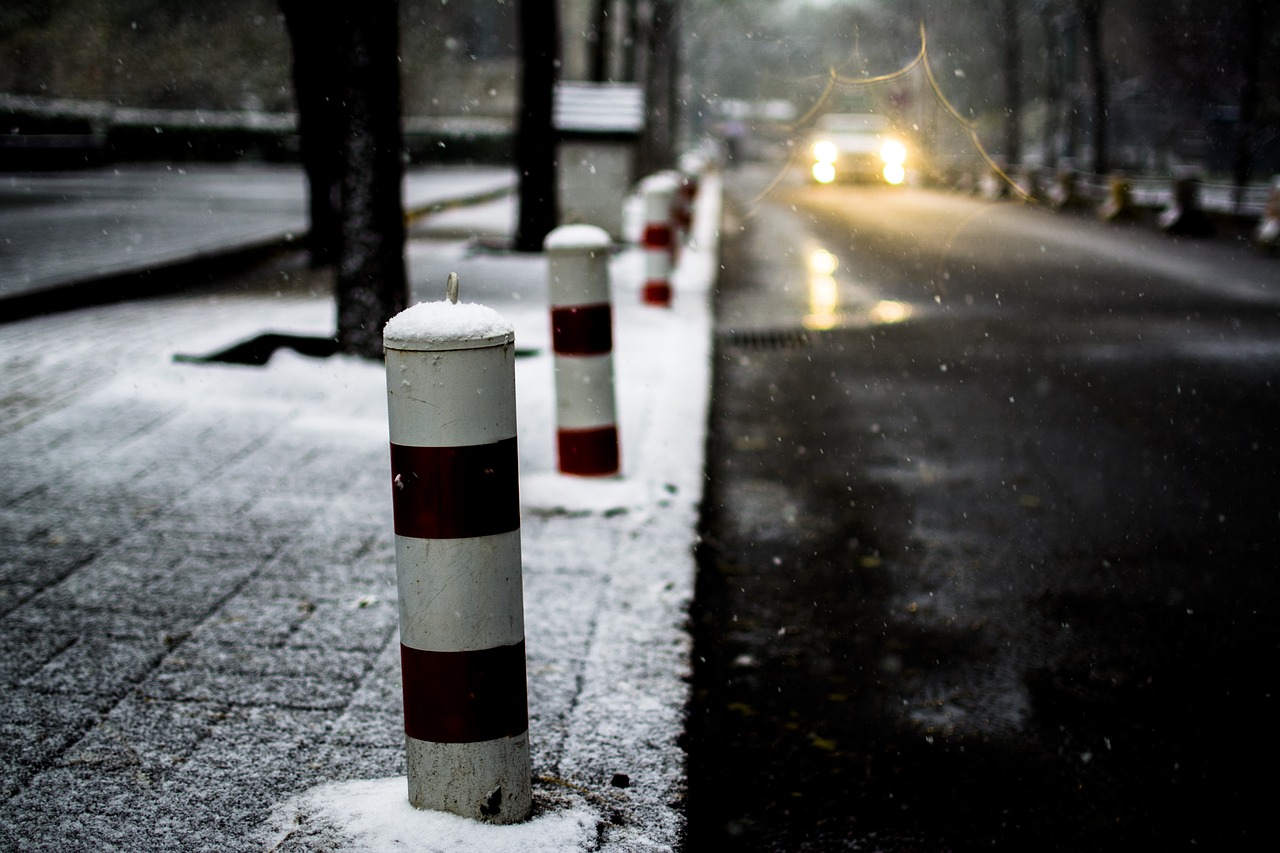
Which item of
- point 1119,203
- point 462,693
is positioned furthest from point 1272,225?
point 462,693

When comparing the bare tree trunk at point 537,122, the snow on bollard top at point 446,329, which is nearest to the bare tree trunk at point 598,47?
the bare tree trunk at point 537,122

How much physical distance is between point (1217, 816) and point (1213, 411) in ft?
15.5

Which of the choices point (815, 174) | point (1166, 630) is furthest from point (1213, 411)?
point (815, 174)

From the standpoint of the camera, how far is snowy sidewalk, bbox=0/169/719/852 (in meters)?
2.60

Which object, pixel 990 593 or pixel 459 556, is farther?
pixel 990 593

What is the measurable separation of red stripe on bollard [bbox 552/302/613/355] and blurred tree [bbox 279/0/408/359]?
2641 mm

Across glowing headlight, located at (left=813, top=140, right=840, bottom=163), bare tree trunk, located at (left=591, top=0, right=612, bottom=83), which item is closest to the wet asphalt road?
bare tree trunk, located at (left=591, top=0, right=612, bottom=83)

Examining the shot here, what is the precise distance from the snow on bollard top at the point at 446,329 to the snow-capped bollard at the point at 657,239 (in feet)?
25.9

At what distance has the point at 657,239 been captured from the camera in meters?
10.2

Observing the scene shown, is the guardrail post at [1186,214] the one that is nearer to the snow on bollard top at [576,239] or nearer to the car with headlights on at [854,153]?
the car with headlights on at [854,153]

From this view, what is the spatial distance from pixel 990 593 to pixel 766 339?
19.1ft

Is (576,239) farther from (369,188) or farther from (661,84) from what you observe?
(661,84)

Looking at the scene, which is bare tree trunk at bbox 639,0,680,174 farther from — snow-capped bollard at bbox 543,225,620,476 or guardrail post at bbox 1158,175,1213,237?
snow-capped bollard at bbox 543,225,620,476

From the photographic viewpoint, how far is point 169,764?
280 cm
